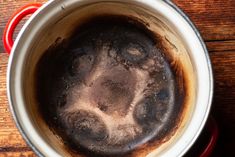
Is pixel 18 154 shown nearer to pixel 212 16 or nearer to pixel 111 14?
pixel 111 14

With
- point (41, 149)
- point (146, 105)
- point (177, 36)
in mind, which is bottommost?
point (41, 149)

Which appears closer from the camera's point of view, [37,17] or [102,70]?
[37,17]

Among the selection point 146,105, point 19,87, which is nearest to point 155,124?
point 146,105

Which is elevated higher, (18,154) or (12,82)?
(12,82)

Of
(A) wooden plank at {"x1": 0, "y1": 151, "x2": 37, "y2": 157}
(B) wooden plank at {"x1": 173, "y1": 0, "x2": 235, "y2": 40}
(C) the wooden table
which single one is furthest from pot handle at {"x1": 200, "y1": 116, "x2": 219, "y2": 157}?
(A) wooden plank at {"x1": 0, "y1": 151, "x2": 37, "y2": 157}

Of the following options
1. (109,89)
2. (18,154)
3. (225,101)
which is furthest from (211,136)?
(18,154)

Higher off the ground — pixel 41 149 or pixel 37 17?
pixel 37 17

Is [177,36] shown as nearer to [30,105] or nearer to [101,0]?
[101,0]
